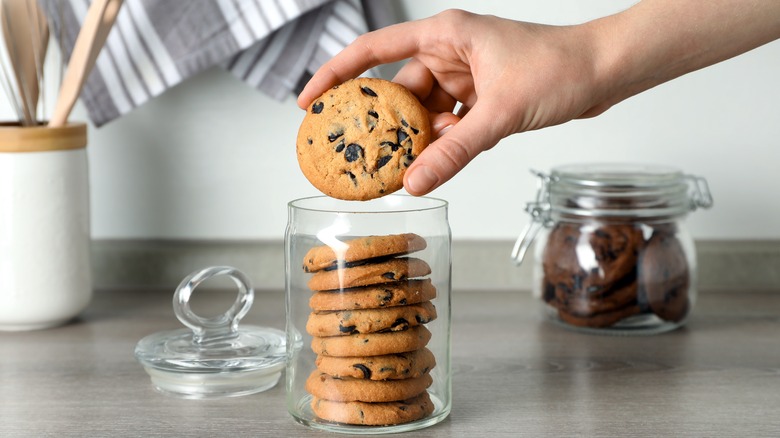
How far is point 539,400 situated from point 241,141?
24.4 inches

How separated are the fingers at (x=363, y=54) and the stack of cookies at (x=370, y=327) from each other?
16cm

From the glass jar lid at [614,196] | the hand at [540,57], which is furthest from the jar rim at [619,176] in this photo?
the hand at [540,57]

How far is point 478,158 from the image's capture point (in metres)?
1.28

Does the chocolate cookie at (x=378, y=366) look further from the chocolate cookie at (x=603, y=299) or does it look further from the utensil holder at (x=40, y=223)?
the utensil holder at (x=40, y=223)

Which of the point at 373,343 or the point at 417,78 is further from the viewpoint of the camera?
the point at 417,78

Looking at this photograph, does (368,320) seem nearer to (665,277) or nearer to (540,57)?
(540,57)

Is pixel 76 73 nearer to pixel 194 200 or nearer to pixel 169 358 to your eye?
pixel 194 200

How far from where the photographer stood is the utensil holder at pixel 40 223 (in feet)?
3.48

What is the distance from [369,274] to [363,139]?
11 centimetres

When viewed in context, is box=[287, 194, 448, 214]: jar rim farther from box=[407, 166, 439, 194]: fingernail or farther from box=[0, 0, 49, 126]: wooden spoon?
box=[0, 0, 49, 126]: wooden spoon

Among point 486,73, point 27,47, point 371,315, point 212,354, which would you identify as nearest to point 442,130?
point 486,73

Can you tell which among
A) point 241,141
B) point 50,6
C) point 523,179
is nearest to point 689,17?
point 523,179

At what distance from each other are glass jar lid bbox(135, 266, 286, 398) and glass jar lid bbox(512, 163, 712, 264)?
0.37 m

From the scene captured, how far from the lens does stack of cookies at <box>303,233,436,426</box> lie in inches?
28.8
